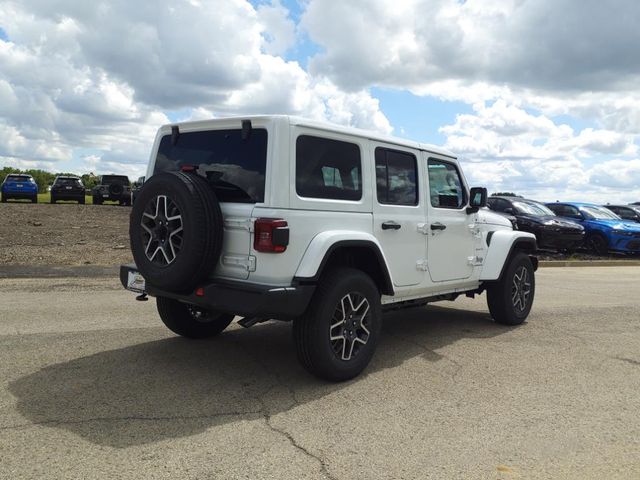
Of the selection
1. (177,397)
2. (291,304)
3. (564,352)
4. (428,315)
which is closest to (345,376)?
(291,304)

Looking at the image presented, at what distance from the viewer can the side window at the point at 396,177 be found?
4.96 metres

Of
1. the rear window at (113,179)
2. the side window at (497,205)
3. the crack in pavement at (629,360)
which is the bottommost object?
the crack in pavement at (629,360)

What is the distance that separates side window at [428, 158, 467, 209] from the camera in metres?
5.66

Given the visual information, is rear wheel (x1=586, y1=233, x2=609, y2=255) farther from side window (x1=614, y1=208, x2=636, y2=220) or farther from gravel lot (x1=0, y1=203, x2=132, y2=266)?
gravel lot (x1=0, y1=203, x2=132, y2=266)

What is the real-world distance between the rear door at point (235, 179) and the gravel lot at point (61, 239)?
7221 mm

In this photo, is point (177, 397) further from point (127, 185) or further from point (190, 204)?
point (127, 185)

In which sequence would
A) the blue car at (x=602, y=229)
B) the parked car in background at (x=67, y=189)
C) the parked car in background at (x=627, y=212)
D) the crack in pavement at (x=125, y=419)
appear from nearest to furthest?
1. the crack in pavement at (x=125, y=419)
2. the blue car at (x=602, y=229)
3. the parked car in background at (x=627, y=212)
4. the parked car in background at (x=67, y=189)

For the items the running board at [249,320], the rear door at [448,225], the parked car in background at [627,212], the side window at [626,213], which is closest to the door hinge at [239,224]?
the running board at [249,320]

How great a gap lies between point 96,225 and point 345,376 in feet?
48.6

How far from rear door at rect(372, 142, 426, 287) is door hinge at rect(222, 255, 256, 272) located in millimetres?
1203

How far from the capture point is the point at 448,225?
5.73 metres

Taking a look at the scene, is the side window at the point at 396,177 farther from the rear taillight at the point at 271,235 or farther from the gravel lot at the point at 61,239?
the gravel lot at the point at 61,239

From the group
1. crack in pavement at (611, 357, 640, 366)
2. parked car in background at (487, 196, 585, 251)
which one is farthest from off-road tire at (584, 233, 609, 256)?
crack in pavement at (611, 357, 640, 366)

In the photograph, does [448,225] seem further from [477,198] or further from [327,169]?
[327,169]
